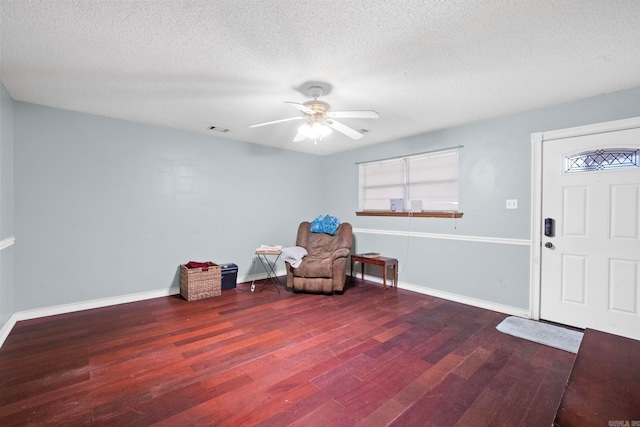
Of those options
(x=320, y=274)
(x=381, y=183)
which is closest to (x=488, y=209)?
(x=381, y=183)

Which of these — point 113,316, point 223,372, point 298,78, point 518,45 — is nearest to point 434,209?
point 518,45

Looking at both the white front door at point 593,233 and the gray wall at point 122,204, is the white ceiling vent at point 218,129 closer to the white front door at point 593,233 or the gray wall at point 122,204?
the gray wall at point 122,204

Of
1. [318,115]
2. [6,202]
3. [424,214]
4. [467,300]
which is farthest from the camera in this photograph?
[424,214]

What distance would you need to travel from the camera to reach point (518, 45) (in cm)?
202

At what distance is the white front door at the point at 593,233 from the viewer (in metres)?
2.69

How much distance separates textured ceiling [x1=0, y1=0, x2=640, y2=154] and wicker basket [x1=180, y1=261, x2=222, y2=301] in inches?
82.3

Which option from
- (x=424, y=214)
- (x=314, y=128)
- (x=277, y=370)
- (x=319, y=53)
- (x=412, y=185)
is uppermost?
(x=319, y=53)

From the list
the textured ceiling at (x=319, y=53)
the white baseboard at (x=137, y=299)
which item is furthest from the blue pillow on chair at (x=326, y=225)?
the textured ceiling at (x=319, y=53)

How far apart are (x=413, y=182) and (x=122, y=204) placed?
4.09 m

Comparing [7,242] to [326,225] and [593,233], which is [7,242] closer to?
[326,225]

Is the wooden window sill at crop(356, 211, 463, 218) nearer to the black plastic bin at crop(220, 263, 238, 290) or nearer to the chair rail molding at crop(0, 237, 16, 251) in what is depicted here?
the black plastic bin at crop(220, 263, 238, 290)

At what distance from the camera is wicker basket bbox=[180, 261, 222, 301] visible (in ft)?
12.6

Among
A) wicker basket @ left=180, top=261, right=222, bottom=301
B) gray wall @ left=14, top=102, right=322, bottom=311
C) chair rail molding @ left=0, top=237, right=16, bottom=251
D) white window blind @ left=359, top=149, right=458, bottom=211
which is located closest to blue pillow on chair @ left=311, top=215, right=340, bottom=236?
white window blind @ left=359, top=149, right=458, bottom=211

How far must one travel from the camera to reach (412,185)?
14.8 feet
